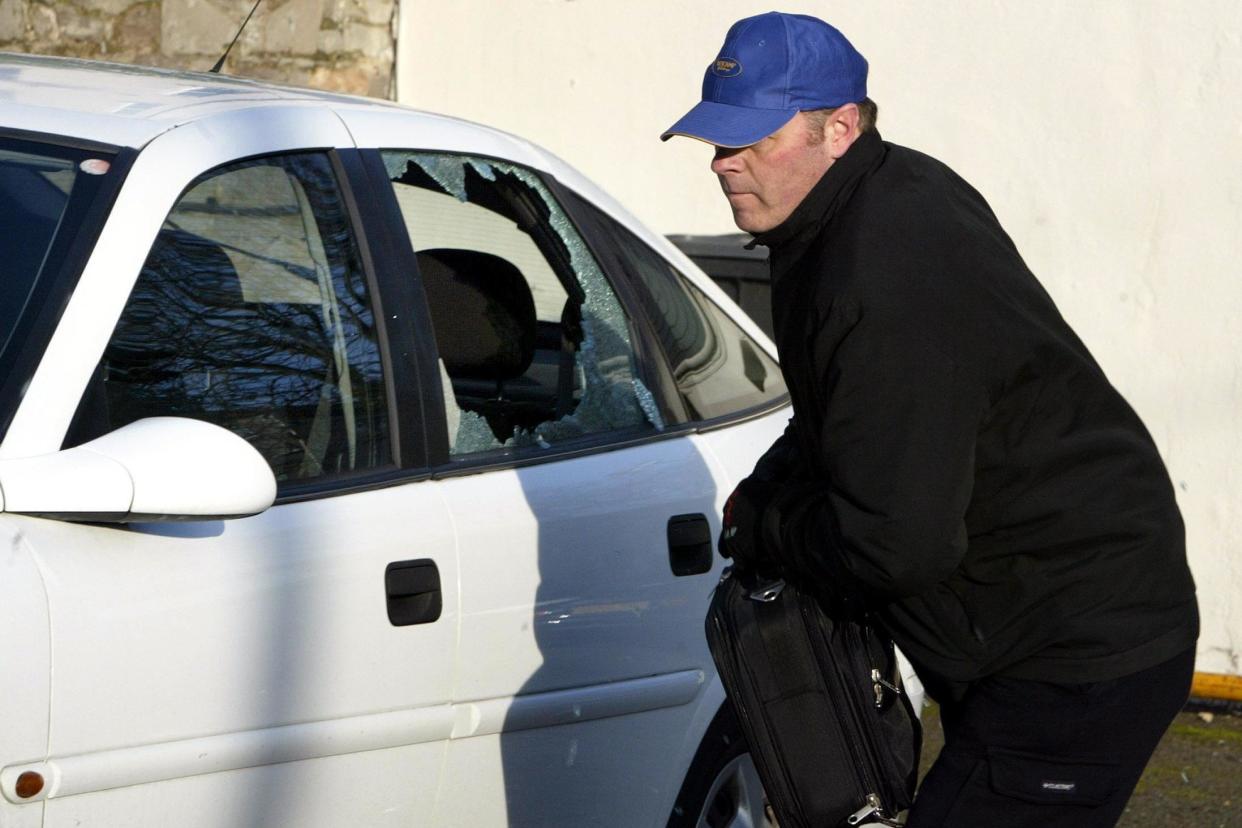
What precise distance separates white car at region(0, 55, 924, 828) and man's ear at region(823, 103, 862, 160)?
33.5 inches

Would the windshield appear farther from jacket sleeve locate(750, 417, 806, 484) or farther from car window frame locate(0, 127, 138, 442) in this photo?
jacket sleeve locate(750, 417, 806, 484)

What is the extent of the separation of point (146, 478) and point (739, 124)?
97 centimetres

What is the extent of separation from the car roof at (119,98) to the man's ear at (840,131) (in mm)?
1047

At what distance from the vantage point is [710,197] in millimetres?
6688

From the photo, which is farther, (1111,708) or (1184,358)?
(1184,358)

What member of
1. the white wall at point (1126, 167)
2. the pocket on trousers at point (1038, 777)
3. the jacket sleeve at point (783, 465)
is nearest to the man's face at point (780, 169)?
the jacket sleeve at point (783, 465)

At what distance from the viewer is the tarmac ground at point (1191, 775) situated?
4.76 m

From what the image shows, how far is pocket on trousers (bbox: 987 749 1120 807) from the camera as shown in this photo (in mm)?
2396

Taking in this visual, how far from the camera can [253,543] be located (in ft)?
8.26

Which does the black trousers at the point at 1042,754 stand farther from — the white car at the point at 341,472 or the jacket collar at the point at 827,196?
the white car at the point at 341,472

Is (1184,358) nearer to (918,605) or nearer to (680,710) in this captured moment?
(680,710)

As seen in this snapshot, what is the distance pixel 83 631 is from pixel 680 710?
1296 millimetres

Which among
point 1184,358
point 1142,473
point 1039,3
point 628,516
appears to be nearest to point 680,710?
point 628,516

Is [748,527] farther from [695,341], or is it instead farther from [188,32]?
[188,32]
